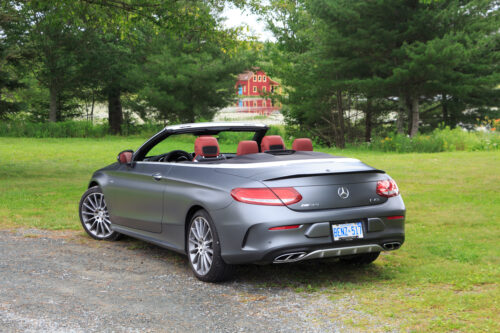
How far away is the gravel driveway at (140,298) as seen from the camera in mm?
4977

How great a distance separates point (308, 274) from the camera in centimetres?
665

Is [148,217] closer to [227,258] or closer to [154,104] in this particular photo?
[227,258]

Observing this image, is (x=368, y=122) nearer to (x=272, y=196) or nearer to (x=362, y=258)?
(x=362, y=258)

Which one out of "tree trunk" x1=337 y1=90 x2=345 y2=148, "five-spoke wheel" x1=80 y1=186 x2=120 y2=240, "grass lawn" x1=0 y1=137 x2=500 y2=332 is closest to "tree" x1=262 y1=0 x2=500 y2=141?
"tree trunk" x1=337 y1=90 x2=345 y2=148

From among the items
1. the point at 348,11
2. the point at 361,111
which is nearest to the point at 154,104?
the point at 361,111

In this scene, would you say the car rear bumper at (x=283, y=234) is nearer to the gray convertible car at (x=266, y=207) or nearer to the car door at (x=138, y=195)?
the gray convertible car at (x=266, y=207)

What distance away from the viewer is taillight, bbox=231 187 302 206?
5836 mm

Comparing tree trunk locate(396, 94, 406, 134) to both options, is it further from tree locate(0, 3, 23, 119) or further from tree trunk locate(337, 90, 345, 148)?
tree locate(0, 3, 23, 119)

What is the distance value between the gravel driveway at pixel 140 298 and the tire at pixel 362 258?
623 millimetres

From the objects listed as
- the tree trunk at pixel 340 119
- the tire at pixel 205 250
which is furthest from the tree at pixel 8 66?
the tire at pixel 205 250

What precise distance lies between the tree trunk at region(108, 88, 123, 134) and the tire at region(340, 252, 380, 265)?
122 ft

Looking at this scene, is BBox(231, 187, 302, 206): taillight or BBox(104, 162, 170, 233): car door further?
BBox(104, 162, 170, 233): car door

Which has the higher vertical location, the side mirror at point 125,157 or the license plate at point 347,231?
the side mirror at point 125,157

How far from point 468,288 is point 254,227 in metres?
2.00
